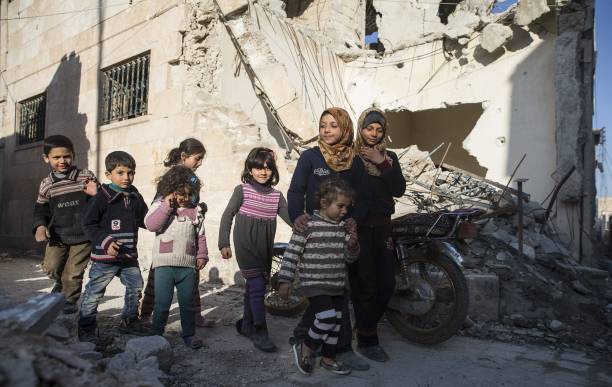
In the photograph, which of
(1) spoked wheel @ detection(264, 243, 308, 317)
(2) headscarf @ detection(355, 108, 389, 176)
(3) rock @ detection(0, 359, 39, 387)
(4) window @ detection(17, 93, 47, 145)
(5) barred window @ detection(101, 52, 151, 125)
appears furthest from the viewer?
(4) window @ detection(17, 93, 47, 145)

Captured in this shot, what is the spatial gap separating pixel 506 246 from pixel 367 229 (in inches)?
97.5

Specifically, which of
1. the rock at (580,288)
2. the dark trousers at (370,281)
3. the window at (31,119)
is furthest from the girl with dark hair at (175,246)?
the window at (31,119)

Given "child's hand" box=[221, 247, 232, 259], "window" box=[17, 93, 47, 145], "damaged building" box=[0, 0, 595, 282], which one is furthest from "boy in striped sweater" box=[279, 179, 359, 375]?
"window" box=[17, 93, 47, 145]

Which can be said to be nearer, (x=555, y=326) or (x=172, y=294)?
(x=172, y=294)

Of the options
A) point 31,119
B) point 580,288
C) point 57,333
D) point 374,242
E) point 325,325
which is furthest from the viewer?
point 31,119

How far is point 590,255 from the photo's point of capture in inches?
275

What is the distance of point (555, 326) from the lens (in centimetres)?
333

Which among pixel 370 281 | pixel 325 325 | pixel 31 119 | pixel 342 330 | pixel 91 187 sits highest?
pixel 31 119

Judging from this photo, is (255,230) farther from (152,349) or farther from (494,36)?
(494,36)

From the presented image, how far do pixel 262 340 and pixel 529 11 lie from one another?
25.7 ft

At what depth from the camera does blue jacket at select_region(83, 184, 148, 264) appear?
109 inches

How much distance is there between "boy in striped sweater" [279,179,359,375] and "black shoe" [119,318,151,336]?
1.23m

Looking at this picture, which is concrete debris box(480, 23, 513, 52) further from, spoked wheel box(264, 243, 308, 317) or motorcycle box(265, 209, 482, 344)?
spoked wheel box(264, 243, 308, 317)

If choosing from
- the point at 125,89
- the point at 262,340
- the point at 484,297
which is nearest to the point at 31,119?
the point at 125,89
